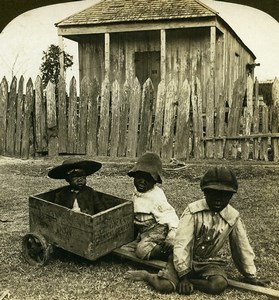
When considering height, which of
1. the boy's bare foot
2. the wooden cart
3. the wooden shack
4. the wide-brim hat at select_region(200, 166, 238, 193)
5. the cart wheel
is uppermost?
the wooden shack

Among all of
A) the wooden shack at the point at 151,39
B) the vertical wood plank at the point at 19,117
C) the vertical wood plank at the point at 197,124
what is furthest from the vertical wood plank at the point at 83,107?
the wooden shack at the point at 151,39

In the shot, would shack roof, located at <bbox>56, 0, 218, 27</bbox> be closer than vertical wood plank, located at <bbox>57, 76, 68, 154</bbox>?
No

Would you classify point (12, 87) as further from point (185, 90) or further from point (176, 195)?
point (176, 195)

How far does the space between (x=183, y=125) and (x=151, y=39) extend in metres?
5.21

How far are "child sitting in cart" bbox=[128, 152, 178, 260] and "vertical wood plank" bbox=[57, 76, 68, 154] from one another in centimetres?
486

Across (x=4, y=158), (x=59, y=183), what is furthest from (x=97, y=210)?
(x=4, y=158)

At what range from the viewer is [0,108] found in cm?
906

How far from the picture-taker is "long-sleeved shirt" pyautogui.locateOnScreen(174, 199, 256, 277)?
3375mm

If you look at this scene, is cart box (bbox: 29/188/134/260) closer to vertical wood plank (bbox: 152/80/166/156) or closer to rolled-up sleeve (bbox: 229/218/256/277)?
rolled-up sleeve (bbox: 229/218/256/277)

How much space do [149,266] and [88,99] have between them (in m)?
5.25

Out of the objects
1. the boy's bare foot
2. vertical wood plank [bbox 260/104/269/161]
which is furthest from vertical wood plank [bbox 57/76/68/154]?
the boy's bare foot

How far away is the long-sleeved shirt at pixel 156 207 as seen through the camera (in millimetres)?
4023

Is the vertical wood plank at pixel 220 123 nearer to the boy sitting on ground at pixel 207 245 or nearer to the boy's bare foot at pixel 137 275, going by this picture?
the boy sitting on ground at pixel 207 245

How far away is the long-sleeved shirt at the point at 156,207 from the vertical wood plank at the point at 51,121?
5016mm
